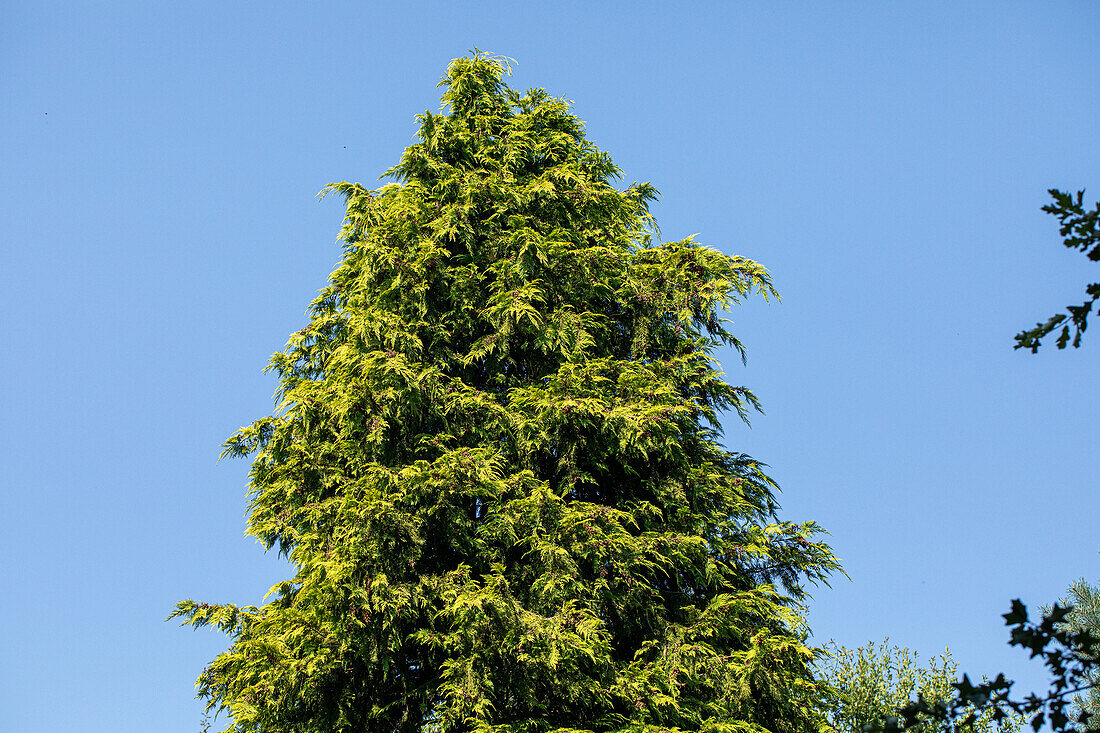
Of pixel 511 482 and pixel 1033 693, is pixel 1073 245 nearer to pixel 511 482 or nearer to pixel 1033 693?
pixel 1033 693

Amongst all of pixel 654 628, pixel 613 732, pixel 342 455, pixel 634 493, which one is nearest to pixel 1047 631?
pixel 613 732

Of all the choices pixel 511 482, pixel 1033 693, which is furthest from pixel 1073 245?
pixel 511 482

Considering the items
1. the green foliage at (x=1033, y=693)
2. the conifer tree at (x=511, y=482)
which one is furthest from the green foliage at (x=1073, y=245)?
the conifer tree at (x=511, y=482)

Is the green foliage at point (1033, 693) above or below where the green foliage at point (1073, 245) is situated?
below

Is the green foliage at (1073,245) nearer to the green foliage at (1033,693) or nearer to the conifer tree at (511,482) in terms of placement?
the green foliage at (1033,693)

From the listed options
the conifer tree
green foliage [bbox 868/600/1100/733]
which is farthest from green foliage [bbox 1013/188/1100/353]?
the conifer tree

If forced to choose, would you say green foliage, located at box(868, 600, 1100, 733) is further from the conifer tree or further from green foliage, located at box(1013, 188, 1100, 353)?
the conifer tree

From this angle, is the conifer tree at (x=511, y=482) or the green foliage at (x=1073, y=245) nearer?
the green foliage at (x=1073, y=245)

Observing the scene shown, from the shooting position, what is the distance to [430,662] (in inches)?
456

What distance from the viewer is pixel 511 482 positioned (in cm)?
1138

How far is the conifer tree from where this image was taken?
10703 millimetres

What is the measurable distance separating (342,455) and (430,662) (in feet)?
10.4

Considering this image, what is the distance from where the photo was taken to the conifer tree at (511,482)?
10703 mm

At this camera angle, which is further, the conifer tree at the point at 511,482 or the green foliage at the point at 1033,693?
the conifer tree at the point at 511,482
